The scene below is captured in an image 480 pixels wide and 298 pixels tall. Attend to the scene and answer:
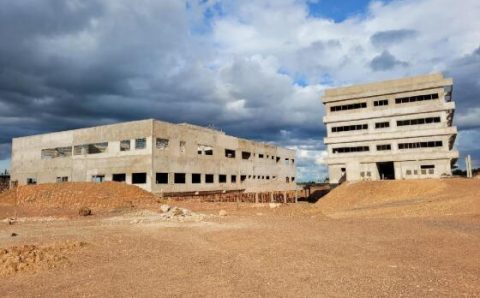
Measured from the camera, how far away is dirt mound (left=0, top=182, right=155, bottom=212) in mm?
38688

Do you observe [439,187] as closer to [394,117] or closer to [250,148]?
[394,117]

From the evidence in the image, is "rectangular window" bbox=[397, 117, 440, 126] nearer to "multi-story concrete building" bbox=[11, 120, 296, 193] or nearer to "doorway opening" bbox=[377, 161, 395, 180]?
"doorway opening" bbox=[377, 161, 395, 180]

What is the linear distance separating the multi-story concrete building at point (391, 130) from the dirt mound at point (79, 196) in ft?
93.4

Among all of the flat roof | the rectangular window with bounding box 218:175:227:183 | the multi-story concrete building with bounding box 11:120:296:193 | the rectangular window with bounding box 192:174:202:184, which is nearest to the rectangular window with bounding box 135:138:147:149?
the multi-story concrete building with bounding box 11:120:296:193

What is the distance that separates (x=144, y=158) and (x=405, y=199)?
3206 cm

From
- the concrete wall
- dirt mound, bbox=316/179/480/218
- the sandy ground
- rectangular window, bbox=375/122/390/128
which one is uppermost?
rectangular window, bbox=375/122/390/128

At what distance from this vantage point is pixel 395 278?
9.20 meters

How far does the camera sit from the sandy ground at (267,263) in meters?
8.70

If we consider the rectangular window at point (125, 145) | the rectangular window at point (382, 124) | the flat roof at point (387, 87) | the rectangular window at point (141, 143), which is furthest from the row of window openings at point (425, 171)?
the rectangular window at point (125, 145)

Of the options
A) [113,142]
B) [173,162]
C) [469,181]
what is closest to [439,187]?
[469,181]

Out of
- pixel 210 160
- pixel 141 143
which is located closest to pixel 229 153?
pixel 210 160

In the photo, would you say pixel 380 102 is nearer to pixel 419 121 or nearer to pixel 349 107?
pixel 349 107

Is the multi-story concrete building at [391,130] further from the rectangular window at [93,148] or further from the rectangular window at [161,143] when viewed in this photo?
the rectangular window at [93,148]

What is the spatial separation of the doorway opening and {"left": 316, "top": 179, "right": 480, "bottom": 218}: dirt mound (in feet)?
54.8
